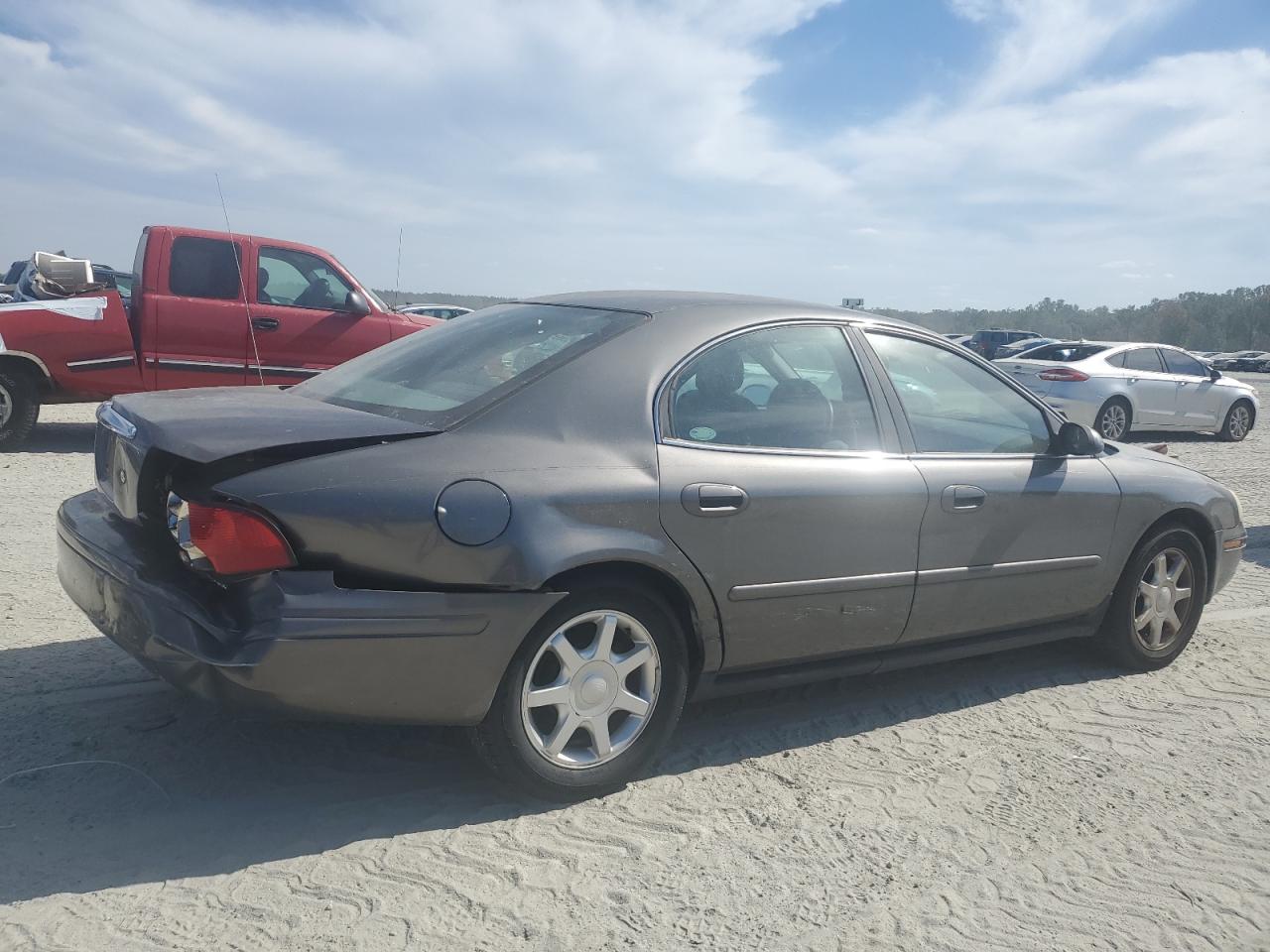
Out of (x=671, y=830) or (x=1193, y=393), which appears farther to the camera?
(x=1193, y=393)

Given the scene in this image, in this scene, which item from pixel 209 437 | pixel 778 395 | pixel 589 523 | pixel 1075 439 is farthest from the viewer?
pixel 1075 439

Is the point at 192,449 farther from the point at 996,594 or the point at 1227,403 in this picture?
the point at 1227,403

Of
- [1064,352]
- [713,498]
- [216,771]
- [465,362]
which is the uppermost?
[1064,352]

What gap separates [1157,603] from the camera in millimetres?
5051

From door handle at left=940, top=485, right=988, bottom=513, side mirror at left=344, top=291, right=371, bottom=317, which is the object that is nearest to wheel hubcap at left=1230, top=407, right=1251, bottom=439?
side mirror at left=344, top=291, right=371, bottom=317

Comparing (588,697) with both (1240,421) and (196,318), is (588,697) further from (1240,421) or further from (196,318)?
(1240,421)

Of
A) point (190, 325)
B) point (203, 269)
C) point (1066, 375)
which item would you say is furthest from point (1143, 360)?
point (190, 325)

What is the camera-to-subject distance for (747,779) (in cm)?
369

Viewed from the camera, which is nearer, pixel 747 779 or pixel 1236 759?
pixel 747 779

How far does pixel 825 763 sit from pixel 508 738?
47.6 inches

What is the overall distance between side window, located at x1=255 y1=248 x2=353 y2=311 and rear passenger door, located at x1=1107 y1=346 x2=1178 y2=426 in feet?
35.1

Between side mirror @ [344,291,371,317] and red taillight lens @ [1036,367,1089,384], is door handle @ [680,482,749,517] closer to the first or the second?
side mirror @ [344,291,371,317]

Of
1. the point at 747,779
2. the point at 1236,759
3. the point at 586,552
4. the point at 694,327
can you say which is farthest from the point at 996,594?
the point at 586,552

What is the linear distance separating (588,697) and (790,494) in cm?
94
